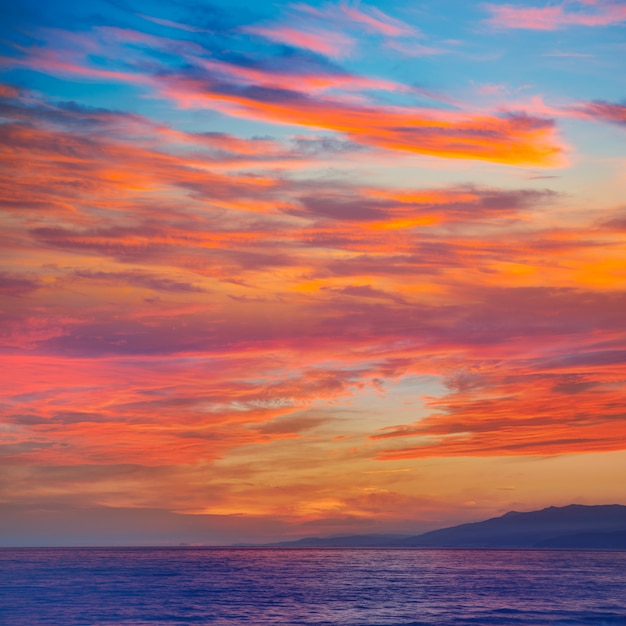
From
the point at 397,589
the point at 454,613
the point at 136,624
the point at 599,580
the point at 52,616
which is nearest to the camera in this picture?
the point at 136,624

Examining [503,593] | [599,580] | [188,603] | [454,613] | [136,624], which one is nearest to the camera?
[136,624]

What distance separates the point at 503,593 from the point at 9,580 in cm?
7997

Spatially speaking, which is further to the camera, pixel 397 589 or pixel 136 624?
pixel 397 589

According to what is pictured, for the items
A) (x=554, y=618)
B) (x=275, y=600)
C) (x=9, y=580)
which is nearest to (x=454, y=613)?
(x=554, y=618)

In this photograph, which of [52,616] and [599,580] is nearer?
[52,616]

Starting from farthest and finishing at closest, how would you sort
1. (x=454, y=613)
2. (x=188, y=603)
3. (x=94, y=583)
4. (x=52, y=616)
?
(x=94, y=583) → (x=188, y=603) → (x=454, y=613) → (x=52, y=616)

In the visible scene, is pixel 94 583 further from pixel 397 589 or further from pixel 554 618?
pixel 554 618

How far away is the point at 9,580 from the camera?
129m

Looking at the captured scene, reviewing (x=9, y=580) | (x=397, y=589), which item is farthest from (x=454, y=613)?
(x=9, y=580)

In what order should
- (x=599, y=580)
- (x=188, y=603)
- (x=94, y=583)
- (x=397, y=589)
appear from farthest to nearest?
1. (x=599, y=580)
2. (x=94, y=583)
3. (x=397, y=589)
4. (x=188, y=603)

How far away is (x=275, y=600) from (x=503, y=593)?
31.7m

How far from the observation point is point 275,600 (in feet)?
313

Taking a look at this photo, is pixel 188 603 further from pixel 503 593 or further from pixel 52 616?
pixel 503 593

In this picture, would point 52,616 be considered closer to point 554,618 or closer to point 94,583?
point 554,618
